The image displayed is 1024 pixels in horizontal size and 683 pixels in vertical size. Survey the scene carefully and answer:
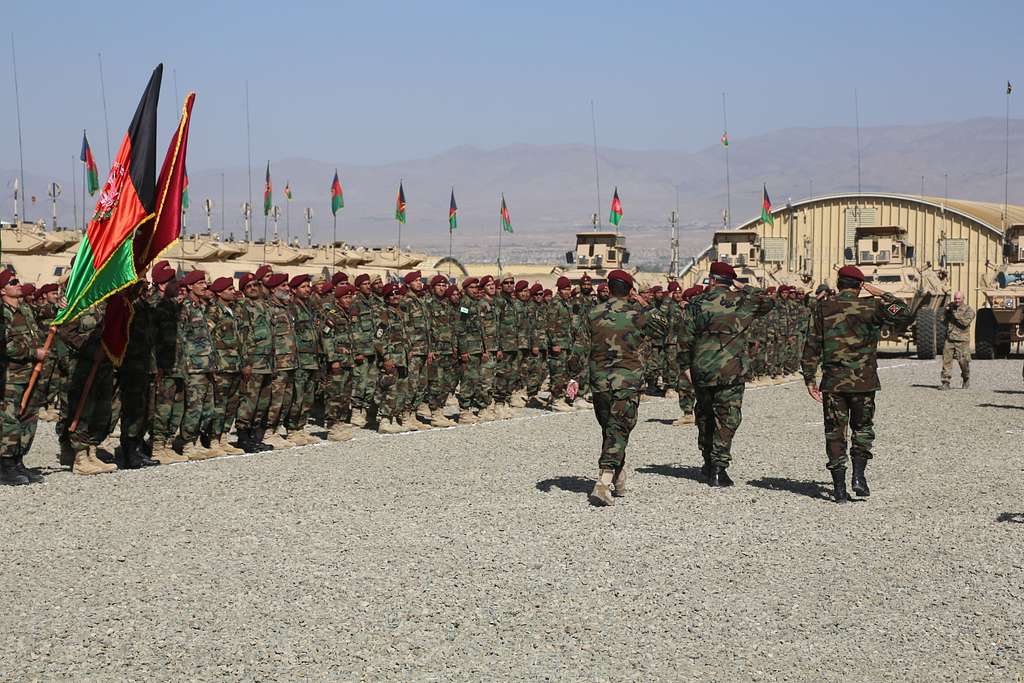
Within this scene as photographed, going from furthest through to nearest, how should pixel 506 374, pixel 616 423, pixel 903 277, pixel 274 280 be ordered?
pixel 903 277
pixel 506 374
pixel 274 280
pixel 616 423

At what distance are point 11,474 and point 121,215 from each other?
2.19 metres

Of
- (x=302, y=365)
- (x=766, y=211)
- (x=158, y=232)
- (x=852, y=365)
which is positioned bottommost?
(x=302, y=365)

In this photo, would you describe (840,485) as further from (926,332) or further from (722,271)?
(926,332)

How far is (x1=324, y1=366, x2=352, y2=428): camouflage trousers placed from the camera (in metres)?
13.8

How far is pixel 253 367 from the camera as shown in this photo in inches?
493

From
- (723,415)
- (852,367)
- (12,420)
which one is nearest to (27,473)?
(12,420)

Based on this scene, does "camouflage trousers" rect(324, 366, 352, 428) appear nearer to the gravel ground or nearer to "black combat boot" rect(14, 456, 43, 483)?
the gravel ground

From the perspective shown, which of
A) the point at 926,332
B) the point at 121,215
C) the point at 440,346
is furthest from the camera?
the point at 926,332

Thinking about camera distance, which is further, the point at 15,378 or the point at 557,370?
the point at 557,370

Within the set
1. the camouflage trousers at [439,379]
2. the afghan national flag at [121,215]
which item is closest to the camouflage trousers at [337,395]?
the camouflage trousers at [439,379]

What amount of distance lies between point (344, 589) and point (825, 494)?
180 inches

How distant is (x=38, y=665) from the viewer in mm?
5625

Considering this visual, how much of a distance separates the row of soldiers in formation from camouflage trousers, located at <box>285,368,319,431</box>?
0.02m

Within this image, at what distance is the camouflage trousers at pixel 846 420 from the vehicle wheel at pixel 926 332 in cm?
2203
